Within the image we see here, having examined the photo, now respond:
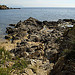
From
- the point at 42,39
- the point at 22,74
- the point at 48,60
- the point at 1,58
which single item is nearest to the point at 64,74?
the point at 22,74

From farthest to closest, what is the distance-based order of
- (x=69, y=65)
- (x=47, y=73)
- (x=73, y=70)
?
(x=47, y=73)
(x=69, y=65)
(x=73, y=70)

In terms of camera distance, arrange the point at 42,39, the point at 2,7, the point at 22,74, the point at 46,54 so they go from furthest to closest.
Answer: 1. the point at 2,7
2. the point at 42,39
3. the point at 46,54
4. the point at 22,74

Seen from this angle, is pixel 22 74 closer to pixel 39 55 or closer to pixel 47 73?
pixel 47 73

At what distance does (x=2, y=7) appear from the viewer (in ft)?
462

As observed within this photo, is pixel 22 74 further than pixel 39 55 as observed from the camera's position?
No

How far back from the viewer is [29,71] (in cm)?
751

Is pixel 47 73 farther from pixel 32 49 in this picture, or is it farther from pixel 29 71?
pixel 32 49

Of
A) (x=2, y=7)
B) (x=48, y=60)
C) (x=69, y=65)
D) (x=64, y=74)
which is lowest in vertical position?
(x=48, y=60)

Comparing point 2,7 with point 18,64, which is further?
point 2,7

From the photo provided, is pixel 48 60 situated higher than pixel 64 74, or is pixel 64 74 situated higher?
pixel 64 74

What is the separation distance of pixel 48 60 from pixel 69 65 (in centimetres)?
510

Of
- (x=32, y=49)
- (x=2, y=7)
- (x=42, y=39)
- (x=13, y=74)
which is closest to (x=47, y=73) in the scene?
(x=13, y=74)

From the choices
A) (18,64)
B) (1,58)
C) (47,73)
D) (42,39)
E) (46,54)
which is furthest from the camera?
(42,39)

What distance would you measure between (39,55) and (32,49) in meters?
1.53
